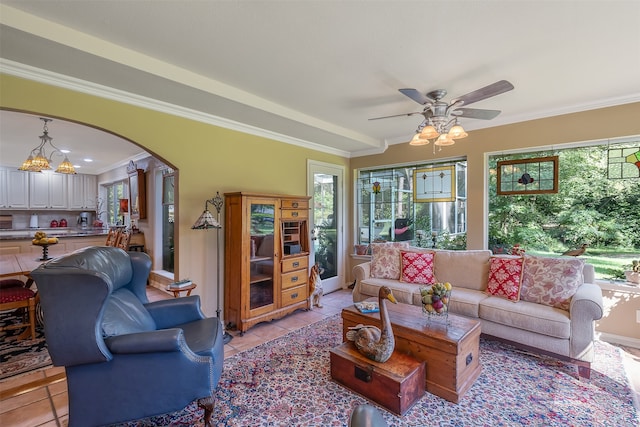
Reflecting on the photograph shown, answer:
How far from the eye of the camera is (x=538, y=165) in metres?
3.61

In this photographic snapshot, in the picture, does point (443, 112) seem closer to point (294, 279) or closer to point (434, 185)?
point (434, 185)

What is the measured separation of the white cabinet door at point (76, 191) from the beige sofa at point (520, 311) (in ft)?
27.1

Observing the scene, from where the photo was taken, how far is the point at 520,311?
2.63 metres

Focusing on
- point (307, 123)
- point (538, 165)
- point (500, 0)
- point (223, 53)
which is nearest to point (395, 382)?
point (500, 0)

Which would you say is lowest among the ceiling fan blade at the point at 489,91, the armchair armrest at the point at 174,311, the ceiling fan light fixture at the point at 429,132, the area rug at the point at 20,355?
the area rug at the point at 20,355

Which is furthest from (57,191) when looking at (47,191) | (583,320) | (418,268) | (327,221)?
(583,320)

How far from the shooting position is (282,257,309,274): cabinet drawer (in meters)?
3.74

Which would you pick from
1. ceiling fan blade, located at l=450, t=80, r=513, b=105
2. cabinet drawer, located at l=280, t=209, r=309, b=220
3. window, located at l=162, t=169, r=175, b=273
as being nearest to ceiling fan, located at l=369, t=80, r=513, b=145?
ceiling fan blade, located at l=450, t=80, r=513, b=105

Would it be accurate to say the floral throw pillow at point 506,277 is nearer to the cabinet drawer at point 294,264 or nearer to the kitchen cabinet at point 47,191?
the cabinet drawer at point 294,264

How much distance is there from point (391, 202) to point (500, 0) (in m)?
3.50

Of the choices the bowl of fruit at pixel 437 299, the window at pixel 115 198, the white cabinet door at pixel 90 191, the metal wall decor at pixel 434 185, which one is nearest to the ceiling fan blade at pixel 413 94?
the bowl of fruit at pixel 437 299

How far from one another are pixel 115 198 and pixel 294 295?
6.13m

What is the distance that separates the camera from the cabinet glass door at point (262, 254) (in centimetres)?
341

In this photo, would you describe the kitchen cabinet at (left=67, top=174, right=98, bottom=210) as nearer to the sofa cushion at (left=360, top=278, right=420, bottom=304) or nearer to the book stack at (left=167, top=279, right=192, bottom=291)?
the book stack at (left=167, top=279, right=192, bottom=291)
